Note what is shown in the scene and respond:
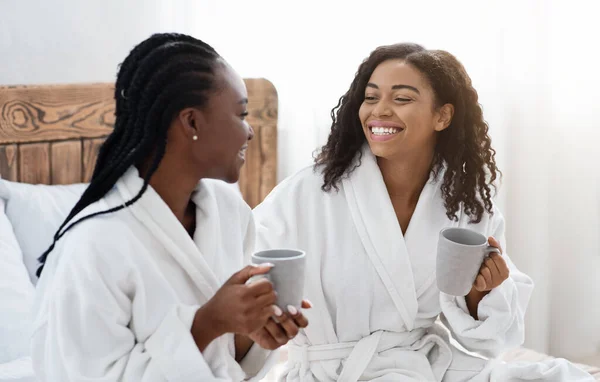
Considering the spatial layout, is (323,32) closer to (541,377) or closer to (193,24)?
(193,24)

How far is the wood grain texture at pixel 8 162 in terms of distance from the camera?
7.00 ft

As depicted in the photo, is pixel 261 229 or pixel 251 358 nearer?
pixel 251 358

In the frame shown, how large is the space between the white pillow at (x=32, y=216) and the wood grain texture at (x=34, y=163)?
97 millimetres

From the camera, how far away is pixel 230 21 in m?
2.65

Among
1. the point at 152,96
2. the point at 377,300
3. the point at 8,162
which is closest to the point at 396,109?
the point at 377,300

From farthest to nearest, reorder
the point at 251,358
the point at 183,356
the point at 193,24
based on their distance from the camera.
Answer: the point at 193,24 < the point at 251,358 < the point at 183,356

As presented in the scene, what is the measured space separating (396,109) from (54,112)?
3.42 feet

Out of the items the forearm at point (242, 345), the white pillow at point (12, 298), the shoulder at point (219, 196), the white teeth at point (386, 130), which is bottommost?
the white pillow at point (12, 298)

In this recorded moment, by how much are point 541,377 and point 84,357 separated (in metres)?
1.06

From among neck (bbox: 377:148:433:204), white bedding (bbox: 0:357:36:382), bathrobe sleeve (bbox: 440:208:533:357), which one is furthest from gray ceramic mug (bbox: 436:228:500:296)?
white bedding (bbox: 0:357:36:382)

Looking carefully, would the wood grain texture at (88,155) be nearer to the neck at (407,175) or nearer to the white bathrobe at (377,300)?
the white bathrobe at (377,300)

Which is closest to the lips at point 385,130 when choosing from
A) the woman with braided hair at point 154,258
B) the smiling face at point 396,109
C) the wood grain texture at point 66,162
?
the smiling face at point 396,109

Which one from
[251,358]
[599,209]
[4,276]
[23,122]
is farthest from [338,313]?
[599,209]

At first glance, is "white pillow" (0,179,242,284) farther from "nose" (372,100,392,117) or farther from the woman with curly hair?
"nose" (372,100,392,117)
